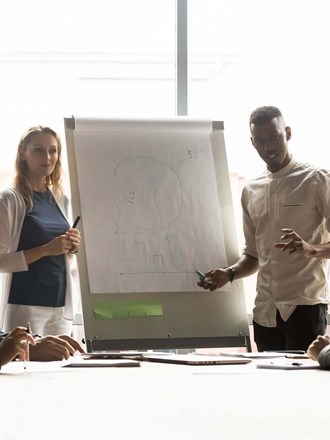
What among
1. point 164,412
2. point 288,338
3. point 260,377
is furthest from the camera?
point 288,338

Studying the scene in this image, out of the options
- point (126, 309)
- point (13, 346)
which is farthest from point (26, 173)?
point (13, 346)

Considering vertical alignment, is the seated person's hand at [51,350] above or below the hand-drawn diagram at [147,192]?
below

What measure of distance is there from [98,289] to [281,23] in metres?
2.24

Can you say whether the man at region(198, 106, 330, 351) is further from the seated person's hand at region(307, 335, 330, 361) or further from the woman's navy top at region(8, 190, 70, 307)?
the seated person's hand at region(307, 335, 330, 361)

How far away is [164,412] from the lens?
1.20 meters

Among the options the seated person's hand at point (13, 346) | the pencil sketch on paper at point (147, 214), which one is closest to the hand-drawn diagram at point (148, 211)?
the pencil sketch on paper at point (147, 214)

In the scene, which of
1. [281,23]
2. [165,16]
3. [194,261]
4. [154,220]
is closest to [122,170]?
[154,220]

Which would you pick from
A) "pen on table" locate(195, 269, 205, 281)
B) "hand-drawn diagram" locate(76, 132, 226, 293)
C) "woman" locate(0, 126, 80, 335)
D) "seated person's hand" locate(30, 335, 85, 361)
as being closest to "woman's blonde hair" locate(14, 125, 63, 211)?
"woman" locate(0, 126, 80, 335)

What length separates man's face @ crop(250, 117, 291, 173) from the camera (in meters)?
3.46

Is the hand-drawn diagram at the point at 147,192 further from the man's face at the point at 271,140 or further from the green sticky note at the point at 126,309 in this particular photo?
the man's face at the point at 271,140

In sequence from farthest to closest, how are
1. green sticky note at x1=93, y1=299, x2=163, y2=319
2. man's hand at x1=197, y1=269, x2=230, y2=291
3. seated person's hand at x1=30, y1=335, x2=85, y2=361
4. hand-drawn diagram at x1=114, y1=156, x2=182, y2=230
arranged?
hand-drawn diagram at x1=114, y1=156, x2=182, y2=230, man's hand at x1=197, y1=269, x2=230, y2=291, green sticky note at x1=93, y1=299, x2=163, y2=319, seated person's hand at x1=30, y1=335, x2=85, y2=361

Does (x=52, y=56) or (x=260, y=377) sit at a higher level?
(x=52, y=56)

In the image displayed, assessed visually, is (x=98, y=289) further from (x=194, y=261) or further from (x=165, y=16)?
(x=165, y=16)

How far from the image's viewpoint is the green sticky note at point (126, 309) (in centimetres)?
341
